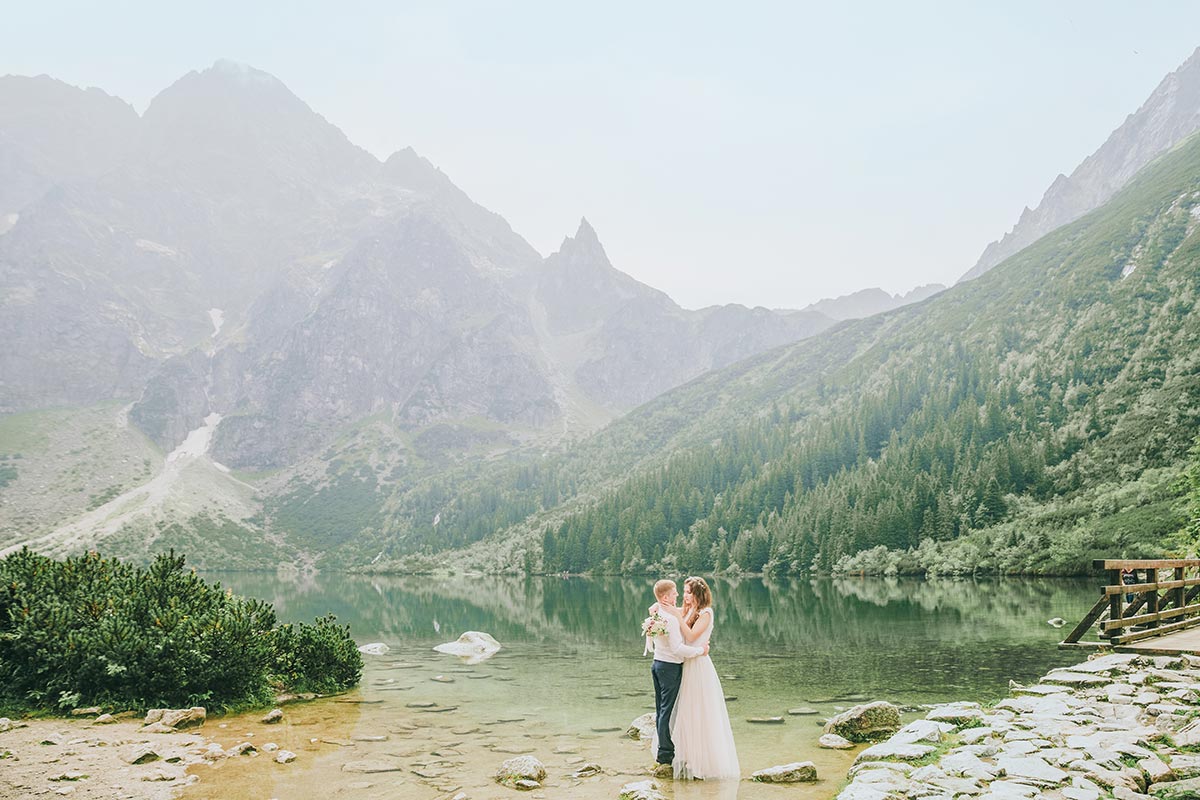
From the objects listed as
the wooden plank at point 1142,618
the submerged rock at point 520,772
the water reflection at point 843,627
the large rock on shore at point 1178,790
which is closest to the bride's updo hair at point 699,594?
the submerged rock at point 520,772

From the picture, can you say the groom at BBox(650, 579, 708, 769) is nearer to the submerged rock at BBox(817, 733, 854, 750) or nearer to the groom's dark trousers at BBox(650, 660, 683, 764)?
the groom's dark trousers at BBox(650, 660, 683, 764)

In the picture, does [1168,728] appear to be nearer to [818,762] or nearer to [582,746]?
[818,762]

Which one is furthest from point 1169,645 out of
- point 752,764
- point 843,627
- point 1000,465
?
point 1000,465

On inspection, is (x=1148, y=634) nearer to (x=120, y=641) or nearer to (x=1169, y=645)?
(x=1169, y=645)

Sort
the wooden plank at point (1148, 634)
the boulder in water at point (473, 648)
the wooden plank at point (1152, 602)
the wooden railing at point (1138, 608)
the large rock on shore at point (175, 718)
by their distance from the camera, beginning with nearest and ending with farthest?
the large rock on shore at point (175, 718), the wooden railing at point (1138, 608), the wooden plank at point (1148, 634), the wooden plank at point (1152, 602), the boulder in water at point (473, 648)

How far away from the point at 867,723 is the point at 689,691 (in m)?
6.69

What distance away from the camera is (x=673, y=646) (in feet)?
47.8

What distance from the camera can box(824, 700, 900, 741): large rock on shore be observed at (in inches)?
707

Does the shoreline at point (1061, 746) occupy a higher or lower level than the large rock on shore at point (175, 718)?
lower

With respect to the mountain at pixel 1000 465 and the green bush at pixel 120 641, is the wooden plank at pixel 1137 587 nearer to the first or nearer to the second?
the green bush at pixel 120 641

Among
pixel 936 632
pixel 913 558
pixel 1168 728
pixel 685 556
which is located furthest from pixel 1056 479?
pixel 1168 728

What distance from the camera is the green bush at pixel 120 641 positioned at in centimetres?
2000

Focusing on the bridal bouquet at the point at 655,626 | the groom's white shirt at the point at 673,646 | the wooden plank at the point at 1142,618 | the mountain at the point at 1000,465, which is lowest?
the wooden plank at the point at 1142,618

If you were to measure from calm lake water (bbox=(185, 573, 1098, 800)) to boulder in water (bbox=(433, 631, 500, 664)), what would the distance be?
909mm
